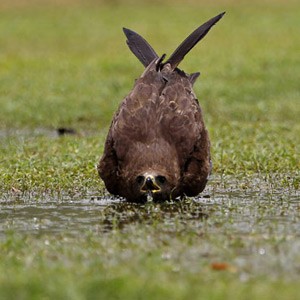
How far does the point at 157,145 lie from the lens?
861 centimetres

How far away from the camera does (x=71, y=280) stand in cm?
573

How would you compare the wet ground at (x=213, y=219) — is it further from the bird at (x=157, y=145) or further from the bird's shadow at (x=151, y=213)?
the bird at (x=157, y=145)

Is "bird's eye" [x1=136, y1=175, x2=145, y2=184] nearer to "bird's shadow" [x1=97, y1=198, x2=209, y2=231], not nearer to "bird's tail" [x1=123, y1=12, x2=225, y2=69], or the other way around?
"bird's shadow" [x1=97, y1=198, x2=209, y2=231]

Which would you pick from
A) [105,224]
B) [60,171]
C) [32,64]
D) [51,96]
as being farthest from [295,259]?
[32,64]

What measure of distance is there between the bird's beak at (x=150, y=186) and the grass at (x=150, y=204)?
7.4 inches

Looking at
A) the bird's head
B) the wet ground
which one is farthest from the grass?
the bird's head

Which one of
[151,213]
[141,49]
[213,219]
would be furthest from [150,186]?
[141,49]

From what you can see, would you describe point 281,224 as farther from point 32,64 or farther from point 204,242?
point 32,64

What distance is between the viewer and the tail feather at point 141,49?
10328 millimetres

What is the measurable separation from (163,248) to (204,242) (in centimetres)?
37

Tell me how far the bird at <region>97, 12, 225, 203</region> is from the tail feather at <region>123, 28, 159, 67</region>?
902 millimetres

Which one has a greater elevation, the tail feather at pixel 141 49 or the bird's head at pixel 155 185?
the tail feather at pixel 141 49

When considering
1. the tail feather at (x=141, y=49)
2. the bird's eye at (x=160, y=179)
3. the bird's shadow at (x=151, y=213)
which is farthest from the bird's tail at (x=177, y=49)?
the bird's eye at (x=160, y=179)

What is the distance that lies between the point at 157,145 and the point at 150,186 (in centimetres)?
42
